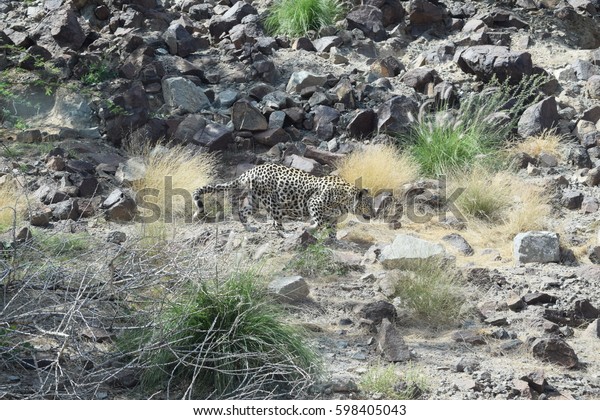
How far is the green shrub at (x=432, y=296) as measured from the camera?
9.80 m

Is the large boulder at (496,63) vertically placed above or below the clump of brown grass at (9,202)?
above

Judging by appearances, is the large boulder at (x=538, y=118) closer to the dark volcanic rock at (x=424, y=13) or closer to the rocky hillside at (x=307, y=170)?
the rocky hillside at (x=307, y=170)

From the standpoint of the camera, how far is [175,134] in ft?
50.8

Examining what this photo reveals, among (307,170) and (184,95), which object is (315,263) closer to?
(307,170)

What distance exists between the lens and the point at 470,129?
51.5 ft

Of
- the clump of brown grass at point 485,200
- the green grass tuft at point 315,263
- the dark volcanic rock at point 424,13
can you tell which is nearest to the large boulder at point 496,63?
the dark volcanic rock at point 424,13

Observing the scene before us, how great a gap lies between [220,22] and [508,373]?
1204cm

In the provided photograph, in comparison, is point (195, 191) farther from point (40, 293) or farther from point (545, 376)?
point (545, 376)

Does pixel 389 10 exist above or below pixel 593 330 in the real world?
above

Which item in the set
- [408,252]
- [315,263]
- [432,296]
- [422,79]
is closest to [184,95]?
[422,79]

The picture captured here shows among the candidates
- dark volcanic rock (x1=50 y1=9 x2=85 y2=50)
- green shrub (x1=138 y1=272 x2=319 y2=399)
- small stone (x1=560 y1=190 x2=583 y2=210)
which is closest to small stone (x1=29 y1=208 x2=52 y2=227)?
green shrub (x1=138 y1=272 x2=319 y2=399)

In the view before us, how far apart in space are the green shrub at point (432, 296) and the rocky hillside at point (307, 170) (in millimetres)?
49

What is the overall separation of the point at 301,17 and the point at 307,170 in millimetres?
5264

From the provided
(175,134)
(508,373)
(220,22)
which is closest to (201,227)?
(175,134)
